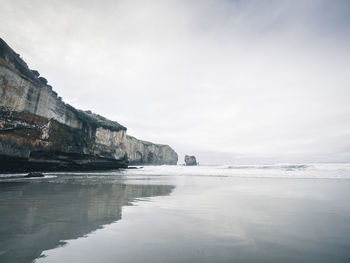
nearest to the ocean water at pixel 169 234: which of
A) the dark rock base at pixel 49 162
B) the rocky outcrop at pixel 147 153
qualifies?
the dark rock base at pixel 49 162

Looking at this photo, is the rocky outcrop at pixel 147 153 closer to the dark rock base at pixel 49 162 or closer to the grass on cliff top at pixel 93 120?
the grass on cliff top at pixel 93 120

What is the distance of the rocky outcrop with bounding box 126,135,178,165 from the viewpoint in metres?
52.4

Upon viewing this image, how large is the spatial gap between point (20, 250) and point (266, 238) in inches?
130

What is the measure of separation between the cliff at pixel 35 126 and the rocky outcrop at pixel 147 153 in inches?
1055

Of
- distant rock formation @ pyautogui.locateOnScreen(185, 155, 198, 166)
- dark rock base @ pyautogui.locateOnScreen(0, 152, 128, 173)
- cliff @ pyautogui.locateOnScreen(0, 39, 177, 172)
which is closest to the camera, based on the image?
cliff @ pyautogui.locateOnScreen(0, 39, 177, 172)

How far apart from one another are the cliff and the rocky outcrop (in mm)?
26788

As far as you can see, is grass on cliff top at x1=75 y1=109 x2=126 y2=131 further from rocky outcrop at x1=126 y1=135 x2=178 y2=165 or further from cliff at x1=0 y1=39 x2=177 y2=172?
rocky outcrop at x1=126 y1=135 x2=178 y2=165

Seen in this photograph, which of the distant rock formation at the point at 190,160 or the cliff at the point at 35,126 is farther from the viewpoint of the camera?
the distant rock formation at the point at 190,160

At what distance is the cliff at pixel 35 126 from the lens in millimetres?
11969

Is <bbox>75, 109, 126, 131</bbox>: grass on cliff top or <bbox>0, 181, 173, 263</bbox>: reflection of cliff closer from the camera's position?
<bbox>0, 181, 173, 263</bbox>: reflection of cliff

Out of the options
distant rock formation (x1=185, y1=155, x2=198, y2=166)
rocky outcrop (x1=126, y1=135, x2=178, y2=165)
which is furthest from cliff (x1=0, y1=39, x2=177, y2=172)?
distant rock formation (x1=185, y1=155, x2=198, y2=166)

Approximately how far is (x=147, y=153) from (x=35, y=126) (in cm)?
5146

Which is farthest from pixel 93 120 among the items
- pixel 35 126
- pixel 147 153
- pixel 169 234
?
pixel 147 153

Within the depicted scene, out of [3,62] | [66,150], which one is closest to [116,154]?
[66,150]
